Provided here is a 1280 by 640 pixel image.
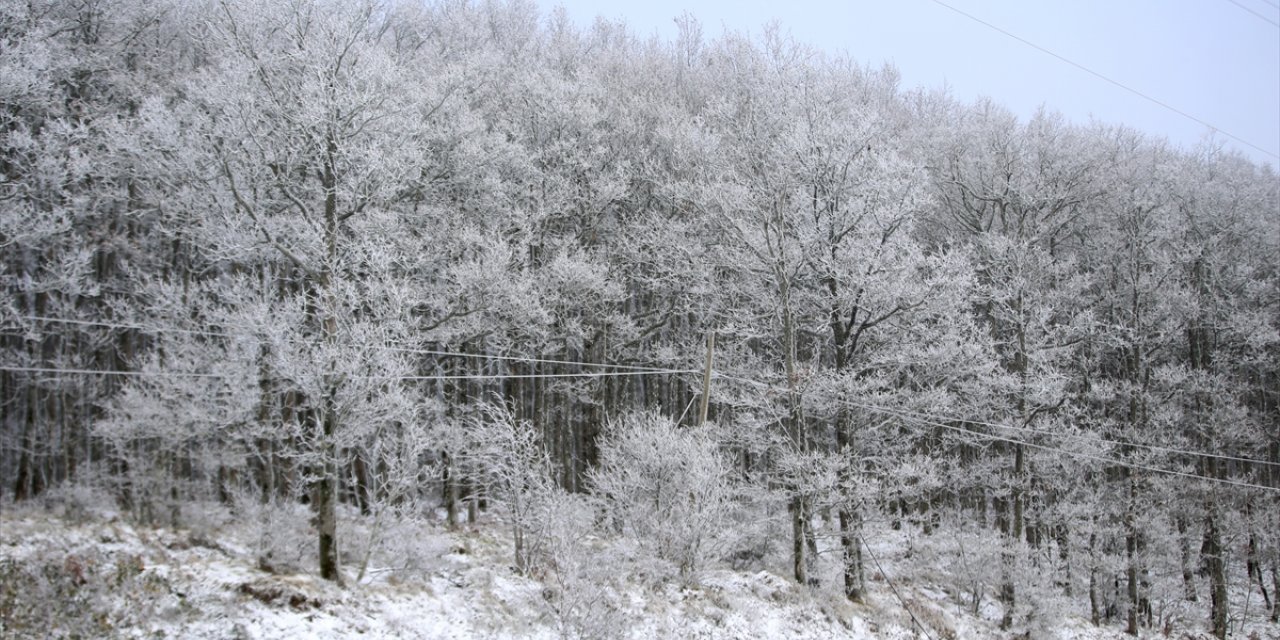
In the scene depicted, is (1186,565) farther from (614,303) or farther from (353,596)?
(353,596)

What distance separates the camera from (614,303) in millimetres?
23484

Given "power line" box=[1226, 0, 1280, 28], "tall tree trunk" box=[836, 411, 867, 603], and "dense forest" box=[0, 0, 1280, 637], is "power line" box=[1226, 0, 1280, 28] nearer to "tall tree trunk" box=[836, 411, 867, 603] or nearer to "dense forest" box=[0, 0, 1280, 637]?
"dense forest" box=[0, 0, 1280, 637]

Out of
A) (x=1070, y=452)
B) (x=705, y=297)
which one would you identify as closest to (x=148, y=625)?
(x=705, y=297)

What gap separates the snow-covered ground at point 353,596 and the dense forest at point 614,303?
2.57 feet

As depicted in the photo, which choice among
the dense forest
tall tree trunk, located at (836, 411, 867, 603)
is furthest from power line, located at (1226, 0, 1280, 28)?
tall tree trunk, located at (836, 411, 867, 603)

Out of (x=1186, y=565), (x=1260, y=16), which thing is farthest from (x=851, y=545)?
(x=1186, y=565)

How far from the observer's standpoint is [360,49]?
49.6ft

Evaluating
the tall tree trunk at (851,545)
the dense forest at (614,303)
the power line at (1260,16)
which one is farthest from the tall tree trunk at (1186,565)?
the power line at (1260,16)

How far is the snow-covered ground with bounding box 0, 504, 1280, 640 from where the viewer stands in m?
9.68

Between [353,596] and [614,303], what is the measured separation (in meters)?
13.4

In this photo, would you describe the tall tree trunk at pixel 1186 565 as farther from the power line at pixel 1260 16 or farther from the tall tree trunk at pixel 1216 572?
the power line at pixel 1260 16

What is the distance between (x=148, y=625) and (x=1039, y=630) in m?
17.0

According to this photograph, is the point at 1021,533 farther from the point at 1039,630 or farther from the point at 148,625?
the point at 148,625

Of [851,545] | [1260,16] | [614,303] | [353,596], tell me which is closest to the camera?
[1260,16]
